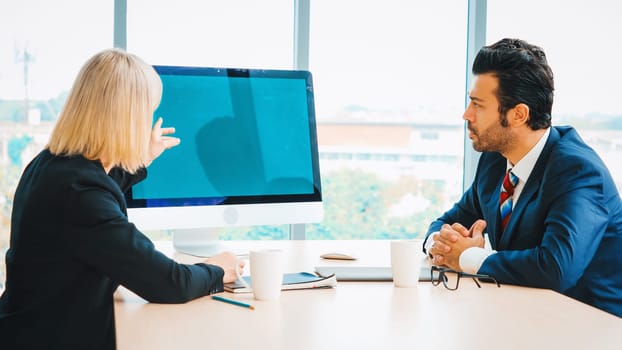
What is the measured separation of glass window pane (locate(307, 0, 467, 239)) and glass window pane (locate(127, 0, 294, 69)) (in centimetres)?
26

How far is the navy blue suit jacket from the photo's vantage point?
1.71m

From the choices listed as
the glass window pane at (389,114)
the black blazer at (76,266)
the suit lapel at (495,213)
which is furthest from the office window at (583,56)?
the black blazer at (76,266)

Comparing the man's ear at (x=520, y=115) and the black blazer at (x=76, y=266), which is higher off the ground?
the man's ear at (x=520, y=115)

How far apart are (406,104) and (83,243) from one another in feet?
9.33

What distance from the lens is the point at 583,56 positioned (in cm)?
410

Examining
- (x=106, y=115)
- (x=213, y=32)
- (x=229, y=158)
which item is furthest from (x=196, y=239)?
(x=213, y=32)

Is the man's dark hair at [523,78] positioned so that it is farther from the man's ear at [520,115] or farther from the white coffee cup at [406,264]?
the white coffee cup at [406,264]

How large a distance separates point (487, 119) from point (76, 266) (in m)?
1.40

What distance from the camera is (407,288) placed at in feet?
5.40

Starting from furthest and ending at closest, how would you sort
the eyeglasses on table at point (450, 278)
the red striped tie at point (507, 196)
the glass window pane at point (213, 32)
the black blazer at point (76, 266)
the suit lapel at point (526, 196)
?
the glass window pane at point (213, 32) → the red striped tie at point (507, 196) → the suit lapel at point (526, 196) → the eyeglasses on table at point (450, 278) → the black blazer at point (76, 266)

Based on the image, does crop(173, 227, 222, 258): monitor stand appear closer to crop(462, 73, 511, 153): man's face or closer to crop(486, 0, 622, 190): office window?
crop(462, 73, 511, 153): man's face

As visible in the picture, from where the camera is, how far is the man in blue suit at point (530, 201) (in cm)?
175

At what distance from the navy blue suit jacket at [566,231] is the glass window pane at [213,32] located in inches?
78.4

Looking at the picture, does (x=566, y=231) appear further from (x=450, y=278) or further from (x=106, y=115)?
(x=106, y=115)
